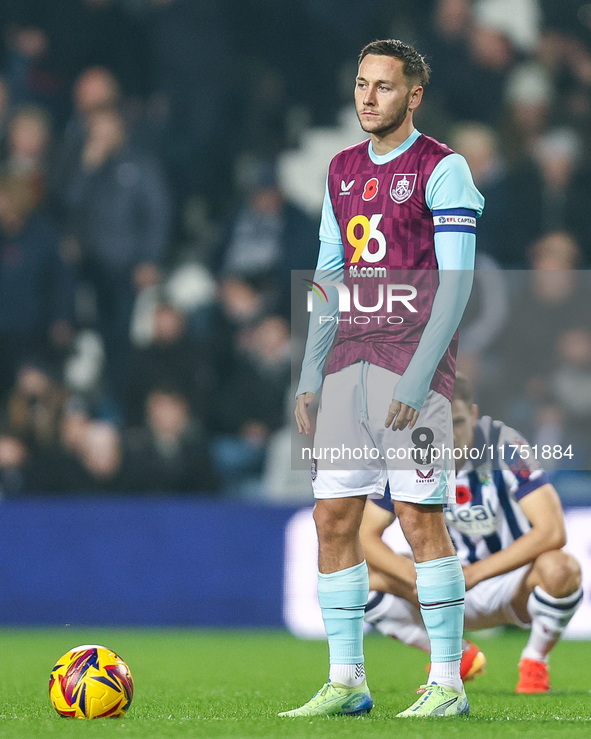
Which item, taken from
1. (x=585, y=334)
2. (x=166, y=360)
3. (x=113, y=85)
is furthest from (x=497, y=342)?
(x=113, y=85)

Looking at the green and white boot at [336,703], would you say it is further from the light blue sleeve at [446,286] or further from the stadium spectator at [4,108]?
the stadium spectator at [4,108]

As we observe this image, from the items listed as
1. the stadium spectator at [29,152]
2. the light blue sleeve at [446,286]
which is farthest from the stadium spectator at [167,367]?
the light blue sleeve at [446,286]

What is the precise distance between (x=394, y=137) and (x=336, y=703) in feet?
6.28

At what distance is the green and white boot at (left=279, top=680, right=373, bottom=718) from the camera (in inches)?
163

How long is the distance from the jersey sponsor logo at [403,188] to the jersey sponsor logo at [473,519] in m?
2.08

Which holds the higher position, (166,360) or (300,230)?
(300,230)

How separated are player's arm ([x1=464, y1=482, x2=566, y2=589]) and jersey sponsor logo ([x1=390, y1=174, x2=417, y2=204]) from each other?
1908 mm

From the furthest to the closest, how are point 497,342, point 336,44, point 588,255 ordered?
point 336,44, point 588,255, point 497,342

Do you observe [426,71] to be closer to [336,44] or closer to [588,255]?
[588,255]

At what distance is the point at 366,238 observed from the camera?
13.9 ft

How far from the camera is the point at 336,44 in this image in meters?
11.1

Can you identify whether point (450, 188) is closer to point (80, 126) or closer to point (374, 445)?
point (374, 445)

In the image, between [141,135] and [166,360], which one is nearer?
[166,360]

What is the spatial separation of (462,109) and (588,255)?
1720 millimetres
